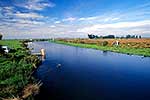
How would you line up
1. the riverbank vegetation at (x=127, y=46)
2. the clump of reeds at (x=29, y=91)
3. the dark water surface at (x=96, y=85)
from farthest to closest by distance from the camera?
the riverbank vegetation at (x=127, y=46)
the dark water surface at (x=96, y=85)
the clump of reeds at (x=29, y=91)

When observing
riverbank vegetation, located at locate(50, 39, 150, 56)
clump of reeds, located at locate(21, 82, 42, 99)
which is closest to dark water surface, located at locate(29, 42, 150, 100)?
clump of reeds, located at locate(21, 82, 42, 99)

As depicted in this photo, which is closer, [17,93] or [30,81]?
[17,93]

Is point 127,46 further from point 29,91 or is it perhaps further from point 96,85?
point 29,91

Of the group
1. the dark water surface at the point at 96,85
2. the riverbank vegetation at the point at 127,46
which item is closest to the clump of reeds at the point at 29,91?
the dark water surface at the point at 96,85

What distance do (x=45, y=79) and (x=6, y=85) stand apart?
21.0 feet

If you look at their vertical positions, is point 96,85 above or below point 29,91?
below

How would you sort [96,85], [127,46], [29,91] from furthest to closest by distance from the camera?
[127,46] < [96,85] < [29,91]

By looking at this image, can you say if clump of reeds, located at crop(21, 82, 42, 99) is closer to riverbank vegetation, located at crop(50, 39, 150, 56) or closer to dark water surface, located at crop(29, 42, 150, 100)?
dark water surface, located at crop(29, 42, 150, 100)

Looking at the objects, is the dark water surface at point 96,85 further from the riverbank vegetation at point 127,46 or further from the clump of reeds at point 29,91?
the riverbank vegetation at point 127,46

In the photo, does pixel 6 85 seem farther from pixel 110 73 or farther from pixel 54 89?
pixel 110 73

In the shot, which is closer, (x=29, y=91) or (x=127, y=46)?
(x=29, y=91)

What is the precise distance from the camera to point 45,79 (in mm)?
21812

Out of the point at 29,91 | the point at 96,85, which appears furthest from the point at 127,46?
the point at 29,91

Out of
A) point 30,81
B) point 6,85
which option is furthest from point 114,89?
point 6,85
